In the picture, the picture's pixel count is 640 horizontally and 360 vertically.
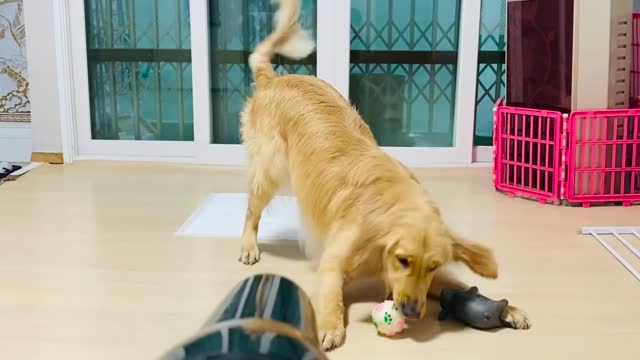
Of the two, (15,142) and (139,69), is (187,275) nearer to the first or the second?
(139,69)

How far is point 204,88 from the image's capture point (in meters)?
3.37

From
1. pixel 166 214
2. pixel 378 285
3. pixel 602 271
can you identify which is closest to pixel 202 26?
pixel 166 214

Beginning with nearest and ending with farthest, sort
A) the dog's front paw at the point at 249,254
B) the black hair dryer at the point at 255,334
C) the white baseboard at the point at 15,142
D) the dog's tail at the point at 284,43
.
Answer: the black hair dryer at the point at 255,334, the dog's front paw at the point at 249,254, the dog's tail at the point at 284,43, the white baseboard at the point at 15,142

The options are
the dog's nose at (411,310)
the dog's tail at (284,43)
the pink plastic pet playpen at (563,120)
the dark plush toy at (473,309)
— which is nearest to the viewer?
the dog's nose at (411,310)

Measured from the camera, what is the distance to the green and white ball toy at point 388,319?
163 centimetres

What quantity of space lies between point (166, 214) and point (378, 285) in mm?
1004

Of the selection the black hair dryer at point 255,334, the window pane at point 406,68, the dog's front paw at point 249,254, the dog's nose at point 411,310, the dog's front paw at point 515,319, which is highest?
the window pane at point 406,68

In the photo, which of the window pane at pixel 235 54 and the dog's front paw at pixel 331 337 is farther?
the window pane at pixel 235 54

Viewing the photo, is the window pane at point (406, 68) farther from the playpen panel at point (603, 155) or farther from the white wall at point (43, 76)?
the white wall at point (43, 76)

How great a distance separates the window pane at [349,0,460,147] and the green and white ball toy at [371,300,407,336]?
1.85m

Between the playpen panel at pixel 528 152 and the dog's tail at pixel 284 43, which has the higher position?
the dog's tail at pixel 284 43

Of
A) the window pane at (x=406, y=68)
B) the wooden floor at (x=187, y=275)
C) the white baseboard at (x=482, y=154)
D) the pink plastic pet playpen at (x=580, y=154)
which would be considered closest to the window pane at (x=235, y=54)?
the window pane at (x=406, y=68)

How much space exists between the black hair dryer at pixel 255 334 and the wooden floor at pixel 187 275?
0.93 meters

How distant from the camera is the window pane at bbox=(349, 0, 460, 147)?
3.33 metres
